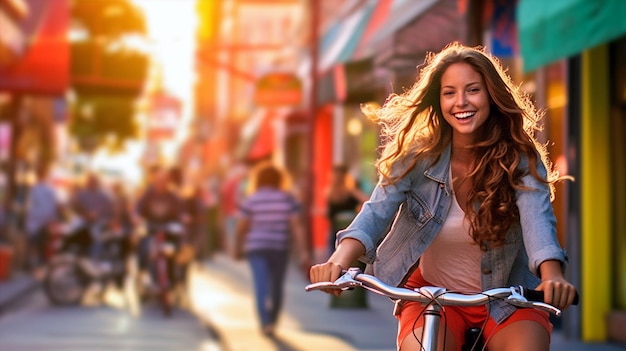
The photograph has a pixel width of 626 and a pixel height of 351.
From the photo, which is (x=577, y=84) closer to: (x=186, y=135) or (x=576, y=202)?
(x=576, y=202)

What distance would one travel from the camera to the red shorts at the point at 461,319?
4086mm

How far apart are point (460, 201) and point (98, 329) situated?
33.7 feet

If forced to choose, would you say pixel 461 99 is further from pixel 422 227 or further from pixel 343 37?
pixel 343 37

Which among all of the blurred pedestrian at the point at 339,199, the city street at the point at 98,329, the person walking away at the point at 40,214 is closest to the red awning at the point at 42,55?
the person walking away at the point at 40,214

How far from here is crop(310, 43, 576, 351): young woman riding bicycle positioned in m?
4.15

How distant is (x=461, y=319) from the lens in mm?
4242

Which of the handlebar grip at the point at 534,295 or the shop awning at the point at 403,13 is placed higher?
the shop awning at the point at 403,13

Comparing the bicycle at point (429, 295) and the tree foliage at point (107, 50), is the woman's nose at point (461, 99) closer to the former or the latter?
the bicycle at point (429, 295)

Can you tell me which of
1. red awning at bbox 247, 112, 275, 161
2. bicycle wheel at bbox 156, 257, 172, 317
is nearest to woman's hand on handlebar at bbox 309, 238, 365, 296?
bicycle wheel at bbox 156, 257, 172, 317

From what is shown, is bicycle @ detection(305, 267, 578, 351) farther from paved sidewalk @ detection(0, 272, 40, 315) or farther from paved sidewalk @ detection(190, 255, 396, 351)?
paved sidewalk @ detection(0, 272, 40, 315)

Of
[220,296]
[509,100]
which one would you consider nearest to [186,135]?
[220,296]

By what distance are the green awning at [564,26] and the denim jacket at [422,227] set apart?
451 centimetres

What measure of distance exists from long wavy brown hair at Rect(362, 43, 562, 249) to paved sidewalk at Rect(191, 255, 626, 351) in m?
6.73

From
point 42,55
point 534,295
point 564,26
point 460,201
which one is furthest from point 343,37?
point 534,295
